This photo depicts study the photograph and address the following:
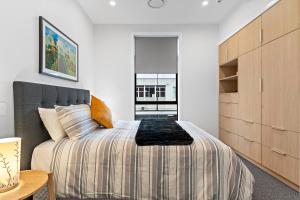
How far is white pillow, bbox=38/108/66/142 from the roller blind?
2879 millimetres

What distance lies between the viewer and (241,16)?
3230mm

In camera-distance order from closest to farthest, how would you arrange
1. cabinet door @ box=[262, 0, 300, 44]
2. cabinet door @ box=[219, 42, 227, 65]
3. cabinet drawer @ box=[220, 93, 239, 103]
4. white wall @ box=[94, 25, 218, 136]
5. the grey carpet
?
the grey carpet, cabinet door @ box=[262, 0, 300, 44], cabinet drawer @ box=[220, 93, 239, 103], cabinet door @ box=[219, 42, 227, 65], white wall @ box=[94, 25, 218, 136]

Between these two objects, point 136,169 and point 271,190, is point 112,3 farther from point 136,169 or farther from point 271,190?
point 271,190

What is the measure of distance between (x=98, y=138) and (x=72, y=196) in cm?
50

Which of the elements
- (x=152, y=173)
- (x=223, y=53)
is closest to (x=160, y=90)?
(x=223, y=53)

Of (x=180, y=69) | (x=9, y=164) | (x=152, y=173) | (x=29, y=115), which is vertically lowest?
(x=152, y=173)

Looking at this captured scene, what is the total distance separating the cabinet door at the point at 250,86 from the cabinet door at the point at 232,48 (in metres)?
0.25

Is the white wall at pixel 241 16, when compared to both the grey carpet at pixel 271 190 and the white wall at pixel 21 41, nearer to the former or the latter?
the grey carpet at pixel 271 190

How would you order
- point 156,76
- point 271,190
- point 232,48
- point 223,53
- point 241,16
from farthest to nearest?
point 156,76, point 223,53, point 232,48, point 241,16, point 271,190

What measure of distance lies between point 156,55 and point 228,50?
1.64m

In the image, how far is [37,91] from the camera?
1771mm

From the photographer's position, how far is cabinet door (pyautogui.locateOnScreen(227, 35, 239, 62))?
3357 millimetres

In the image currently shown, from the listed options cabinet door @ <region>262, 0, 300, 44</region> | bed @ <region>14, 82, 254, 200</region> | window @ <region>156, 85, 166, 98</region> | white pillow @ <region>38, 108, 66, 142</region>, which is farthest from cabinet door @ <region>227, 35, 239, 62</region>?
white pillow @ <region>38, 108, 66, 142</region>

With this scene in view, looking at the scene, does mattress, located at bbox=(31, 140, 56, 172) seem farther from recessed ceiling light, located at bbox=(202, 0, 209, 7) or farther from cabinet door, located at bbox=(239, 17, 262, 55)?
recessed ceiling light, located at bbox=(202, 0, 209, 7)
